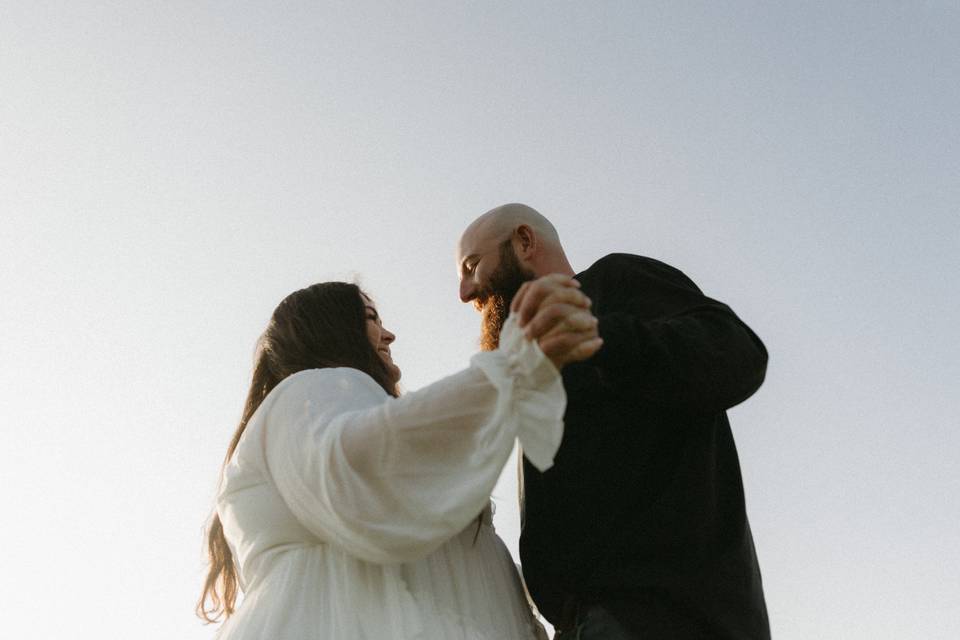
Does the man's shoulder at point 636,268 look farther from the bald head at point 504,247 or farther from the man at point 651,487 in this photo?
the bald head at point 504,247

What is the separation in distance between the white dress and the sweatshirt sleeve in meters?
0.52

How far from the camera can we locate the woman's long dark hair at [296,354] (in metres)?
3.93

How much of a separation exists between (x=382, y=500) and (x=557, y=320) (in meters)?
0.73

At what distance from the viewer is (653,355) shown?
328 centimetres

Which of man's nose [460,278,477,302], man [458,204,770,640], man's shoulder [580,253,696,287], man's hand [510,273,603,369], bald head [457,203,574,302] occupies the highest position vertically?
bald head [457,203,574,302]

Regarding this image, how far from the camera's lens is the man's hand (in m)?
2.69

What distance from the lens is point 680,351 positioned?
3.33m

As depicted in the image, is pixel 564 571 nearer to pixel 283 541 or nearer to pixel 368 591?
pixel 368 591

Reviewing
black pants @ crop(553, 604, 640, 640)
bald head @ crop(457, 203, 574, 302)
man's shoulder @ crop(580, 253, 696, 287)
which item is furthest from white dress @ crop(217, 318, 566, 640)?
bald head @ crop(457, 203, 574, 302)

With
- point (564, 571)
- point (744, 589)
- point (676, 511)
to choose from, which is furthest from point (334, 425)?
point (744, 589)

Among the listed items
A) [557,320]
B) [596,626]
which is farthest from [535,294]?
[596,626]

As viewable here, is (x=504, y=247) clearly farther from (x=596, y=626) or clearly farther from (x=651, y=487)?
(x=596, y=626)

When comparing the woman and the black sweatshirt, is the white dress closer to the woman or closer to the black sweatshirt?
the woman

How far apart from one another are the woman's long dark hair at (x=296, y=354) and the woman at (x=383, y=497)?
3cm
